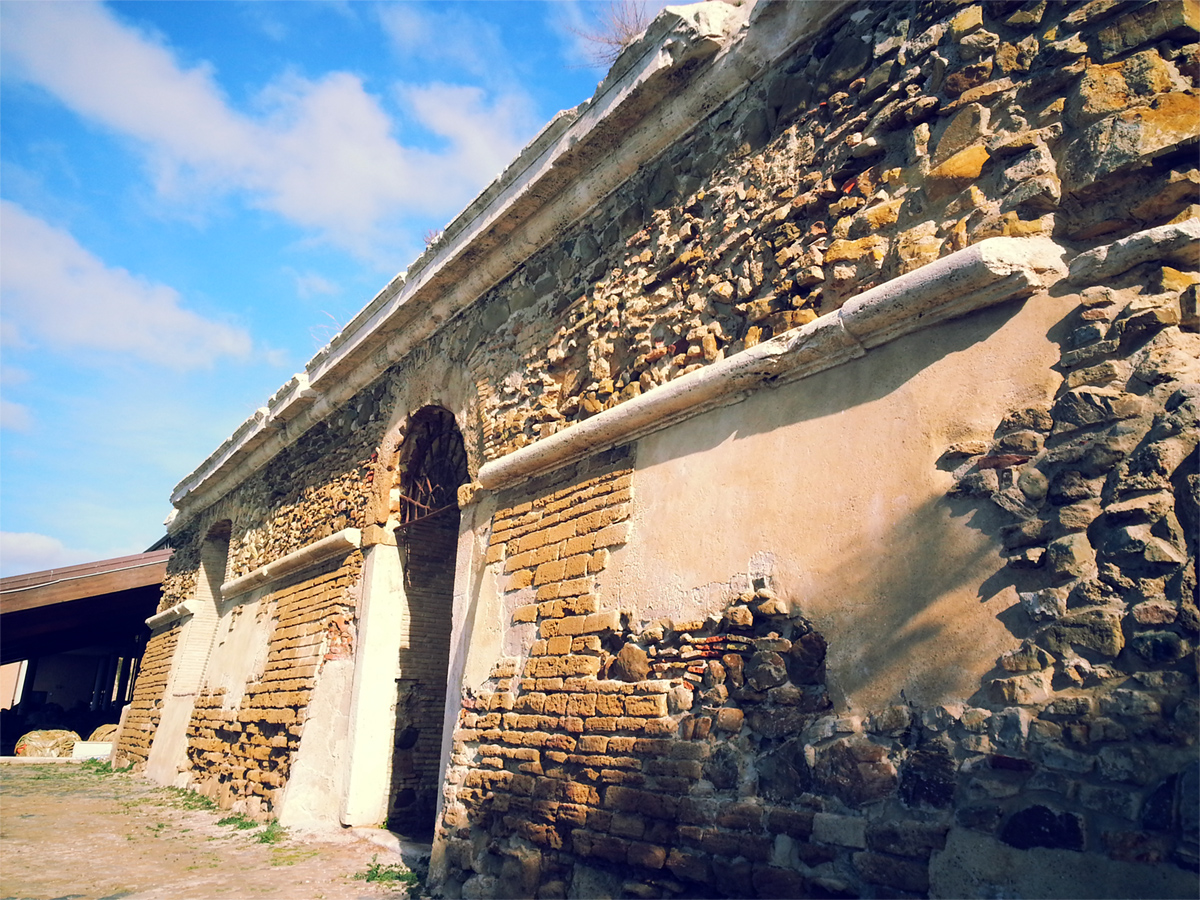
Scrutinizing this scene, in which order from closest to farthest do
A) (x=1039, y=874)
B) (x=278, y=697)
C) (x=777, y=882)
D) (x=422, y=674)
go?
(x=1039, y=874) → (x=777, y=882) → (x=422, y=674) → (x=278, y=697)

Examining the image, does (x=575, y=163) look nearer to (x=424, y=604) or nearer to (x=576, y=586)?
(x=576, y=586)

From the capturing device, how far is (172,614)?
1125cm

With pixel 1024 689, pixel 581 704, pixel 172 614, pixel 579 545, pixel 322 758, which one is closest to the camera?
pixel 1024 689

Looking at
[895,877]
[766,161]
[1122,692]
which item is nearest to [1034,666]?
[1122,692]

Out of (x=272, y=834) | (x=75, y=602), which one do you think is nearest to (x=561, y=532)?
(x=272, y=834)

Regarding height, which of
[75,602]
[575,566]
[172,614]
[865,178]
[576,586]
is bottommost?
[576,586]

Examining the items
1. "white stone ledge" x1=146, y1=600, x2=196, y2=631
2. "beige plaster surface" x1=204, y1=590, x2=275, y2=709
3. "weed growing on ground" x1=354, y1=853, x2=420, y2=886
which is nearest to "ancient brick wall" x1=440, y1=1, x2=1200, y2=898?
"weed growing on ground" x1=354, y1=853, x2=420, y2=886

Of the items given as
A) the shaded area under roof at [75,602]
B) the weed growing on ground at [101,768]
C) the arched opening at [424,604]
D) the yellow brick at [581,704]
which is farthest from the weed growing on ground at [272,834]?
the shaded area under roof at [75,602]

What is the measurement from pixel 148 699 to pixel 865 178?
1144 centimetres

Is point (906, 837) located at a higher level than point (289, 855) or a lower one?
higher

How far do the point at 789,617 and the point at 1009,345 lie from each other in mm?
1175

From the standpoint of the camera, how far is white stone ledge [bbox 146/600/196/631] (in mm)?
10688

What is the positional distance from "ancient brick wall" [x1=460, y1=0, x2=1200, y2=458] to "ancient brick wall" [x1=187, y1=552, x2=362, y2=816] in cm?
260

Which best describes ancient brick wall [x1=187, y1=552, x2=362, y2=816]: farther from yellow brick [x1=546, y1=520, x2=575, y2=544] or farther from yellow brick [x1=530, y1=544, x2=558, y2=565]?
yellow brick [x1=546, y1=520, x2=575, y2=544]
